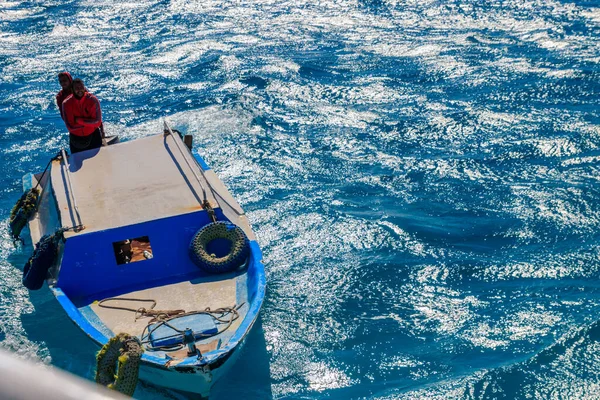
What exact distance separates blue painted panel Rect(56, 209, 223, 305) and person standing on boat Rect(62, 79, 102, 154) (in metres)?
3.27

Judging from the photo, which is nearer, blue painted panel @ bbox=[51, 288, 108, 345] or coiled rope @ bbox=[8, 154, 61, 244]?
blue painted panel @ bbox=[51, 288, 108, 345]

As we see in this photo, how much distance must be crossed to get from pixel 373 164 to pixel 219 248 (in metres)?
5.72

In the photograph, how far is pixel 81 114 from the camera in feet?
41.3

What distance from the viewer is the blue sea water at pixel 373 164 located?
9555mm

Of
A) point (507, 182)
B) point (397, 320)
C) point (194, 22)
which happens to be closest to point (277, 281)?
point (397, 320)

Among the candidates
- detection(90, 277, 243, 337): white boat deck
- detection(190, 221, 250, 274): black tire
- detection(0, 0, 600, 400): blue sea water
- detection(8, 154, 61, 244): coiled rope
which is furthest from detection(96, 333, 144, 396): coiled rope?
detection(8, 154, 61, 244): coiled rope

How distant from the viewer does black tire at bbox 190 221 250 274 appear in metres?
10.2

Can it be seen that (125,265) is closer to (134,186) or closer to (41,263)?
(41,263)

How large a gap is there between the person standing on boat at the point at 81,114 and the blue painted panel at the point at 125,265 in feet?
10.7

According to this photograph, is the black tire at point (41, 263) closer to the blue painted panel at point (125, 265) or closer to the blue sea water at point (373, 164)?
the blue painted panel at point (125, 265)

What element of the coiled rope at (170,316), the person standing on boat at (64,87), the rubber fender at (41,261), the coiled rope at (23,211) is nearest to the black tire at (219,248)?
the coiled rope at (170,316)

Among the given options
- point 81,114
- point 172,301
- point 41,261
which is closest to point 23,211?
point 81,114

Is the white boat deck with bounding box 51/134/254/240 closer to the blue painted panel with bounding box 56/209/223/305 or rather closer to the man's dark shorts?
the blue painted panel with bounding box 56/209/223/305

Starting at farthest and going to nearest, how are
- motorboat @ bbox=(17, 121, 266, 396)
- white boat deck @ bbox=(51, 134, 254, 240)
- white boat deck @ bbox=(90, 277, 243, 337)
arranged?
white boat deck @ bbox=(51, 134, 254, 240)
white boat deck @ bbox=(90, 277, 243, 337)
motorboat @ bbox=(17, 121, 266, 396)
